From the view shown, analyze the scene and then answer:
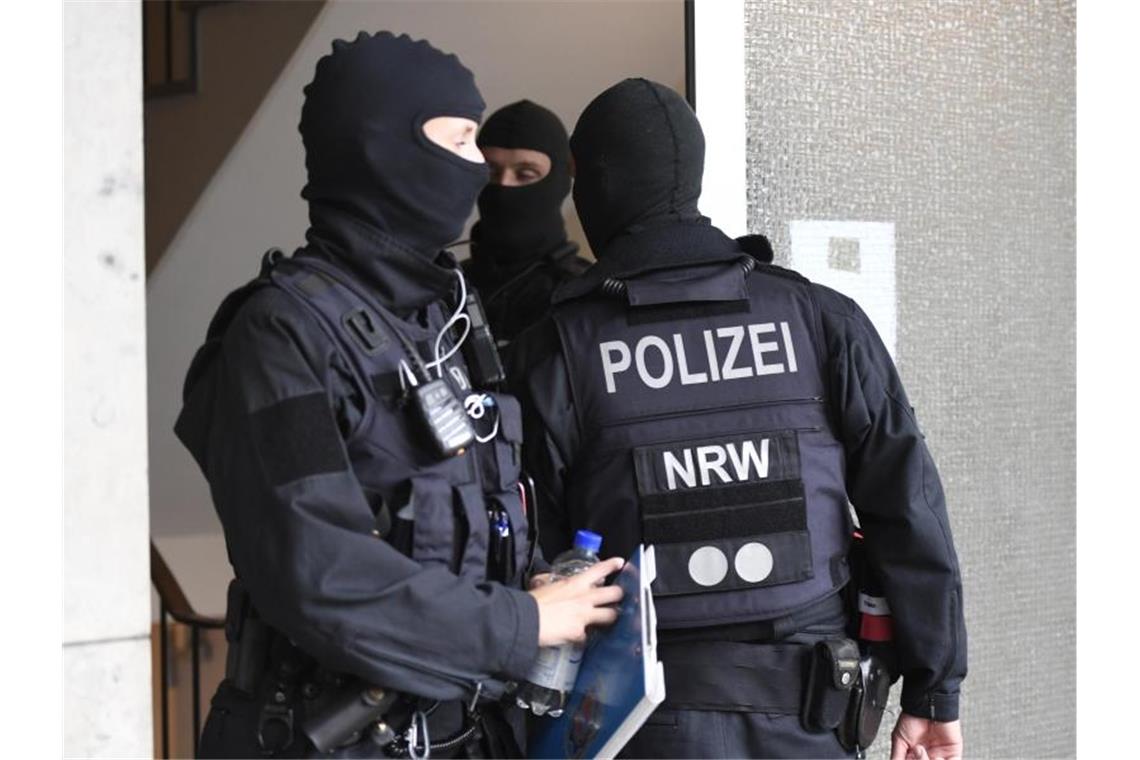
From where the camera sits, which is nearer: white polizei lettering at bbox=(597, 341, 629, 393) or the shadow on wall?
white polizei lettering at bbox=(597, 341, 629, 393)

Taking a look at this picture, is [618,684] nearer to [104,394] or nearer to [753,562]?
[753,562]


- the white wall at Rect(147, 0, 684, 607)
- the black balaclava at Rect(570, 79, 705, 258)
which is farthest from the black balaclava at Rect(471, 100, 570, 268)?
the black balaclava at Rect(570, 79, 705, 258)

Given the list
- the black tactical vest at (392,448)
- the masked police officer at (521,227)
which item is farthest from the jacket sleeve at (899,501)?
the masked police officer at (521,227)

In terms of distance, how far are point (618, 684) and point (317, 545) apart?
1.35 feet

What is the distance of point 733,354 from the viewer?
2117 mm

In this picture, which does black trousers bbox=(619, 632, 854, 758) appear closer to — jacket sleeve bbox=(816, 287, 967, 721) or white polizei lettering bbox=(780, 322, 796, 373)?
jacket sleeve bbox=(816, 287, 967, 721)

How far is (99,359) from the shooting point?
6.57ft

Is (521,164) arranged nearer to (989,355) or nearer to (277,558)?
(989,355)

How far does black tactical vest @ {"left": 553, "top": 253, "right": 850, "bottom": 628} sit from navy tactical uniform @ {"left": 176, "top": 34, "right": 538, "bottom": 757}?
9.9 inches

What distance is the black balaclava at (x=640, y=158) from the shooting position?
2.16m

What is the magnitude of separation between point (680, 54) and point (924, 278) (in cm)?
134

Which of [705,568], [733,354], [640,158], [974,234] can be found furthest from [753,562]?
[974,234]

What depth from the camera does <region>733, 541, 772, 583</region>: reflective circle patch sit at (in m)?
2.08

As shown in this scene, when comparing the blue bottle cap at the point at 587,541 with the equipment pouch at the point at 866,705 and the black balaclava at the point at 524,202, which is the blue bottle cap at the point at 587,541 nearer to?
the equipment pouch at the point at 866,705
